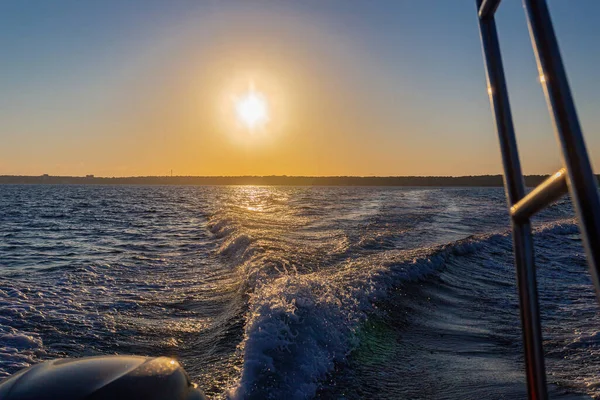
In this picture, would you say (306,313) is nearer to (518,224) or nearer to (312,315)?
(312,315)

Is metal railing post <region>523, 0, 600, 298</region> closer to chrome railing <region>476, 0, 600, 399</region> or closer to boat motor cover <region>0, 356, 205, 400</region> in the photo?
chrome railing <region>476, 0, 600, 399</region>

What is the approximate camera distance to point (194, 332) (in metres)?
6.33

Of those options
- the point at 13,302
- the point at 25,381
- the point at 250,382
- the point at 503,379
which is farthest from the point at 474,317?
the point at 13,302

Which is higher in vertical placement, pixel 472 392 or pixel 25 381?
pixel 25 381

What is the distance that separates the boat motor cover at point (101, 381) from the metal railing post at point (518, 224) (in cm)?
171

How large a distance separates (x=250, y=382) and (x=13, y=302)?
560 cm

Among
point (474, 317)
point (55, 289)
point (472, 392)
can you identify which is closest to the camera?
point (472, 392)

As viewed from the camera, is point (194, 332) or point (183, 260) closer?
point (194, 332)

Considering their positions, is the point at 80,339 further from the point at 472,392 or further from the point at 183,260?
the point at 183,260

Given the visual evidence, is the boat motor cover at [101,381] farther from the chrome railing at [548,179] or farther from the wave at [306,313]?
the wave at [306,313]

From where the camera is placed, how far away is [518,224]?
42.8 inches

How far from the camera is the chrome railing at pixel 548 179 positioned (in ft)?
2.32

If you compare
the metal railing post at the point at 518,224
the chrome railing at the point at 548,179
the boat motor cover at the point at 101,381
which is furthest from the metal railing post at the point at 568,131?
the boat motor cover at the point at 101,381

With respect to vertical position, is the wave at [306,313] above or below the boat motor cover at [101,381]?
below
